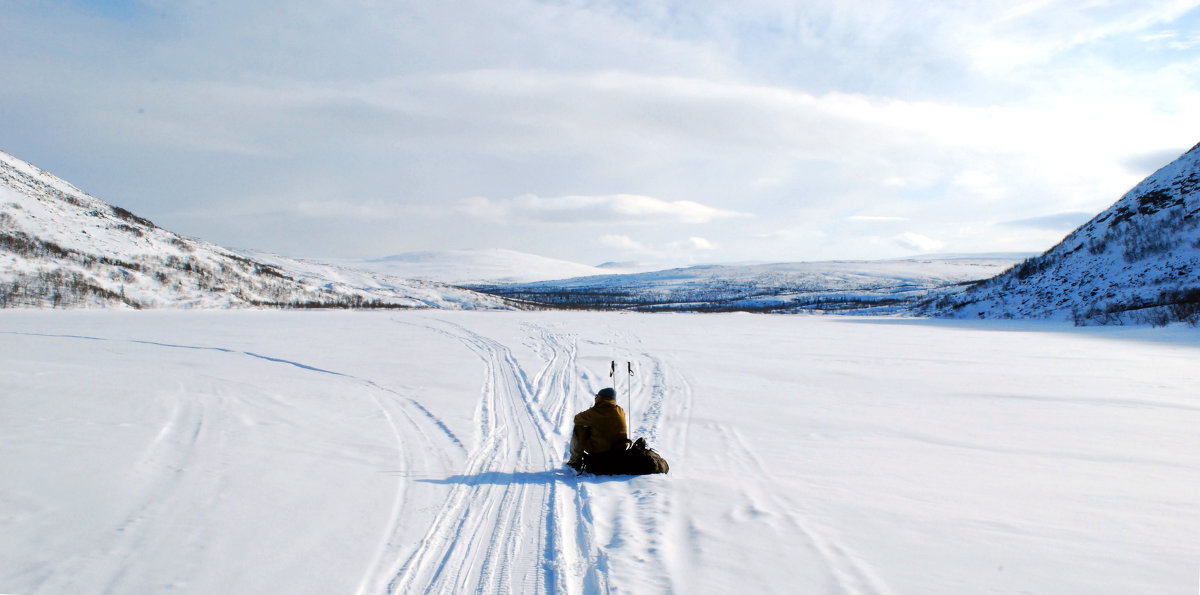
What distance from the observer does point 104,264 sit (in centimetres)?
6650

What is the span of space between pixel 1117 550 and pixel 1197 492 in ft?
7.54

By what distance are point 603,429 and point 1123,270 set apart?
42738 millimetres

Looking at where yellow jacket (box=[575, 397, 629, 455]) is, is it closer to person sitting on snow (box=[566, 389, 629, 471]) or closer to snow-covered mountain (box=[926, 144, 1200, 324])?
person sitting on snow (box=[566, 389, 629, 471])

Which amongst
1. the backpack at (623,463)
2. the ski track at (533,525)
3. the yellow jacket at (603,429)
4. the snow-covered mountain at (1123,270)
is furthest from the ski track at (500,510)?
the snow-covered mountain at (1123,270)

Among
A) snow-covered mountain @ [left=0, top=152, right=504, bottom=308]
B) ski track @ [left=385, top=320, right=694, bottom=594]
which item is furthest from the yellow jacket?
snow-covered mountain @ [left=0, top=152, right=504, bottom=308]

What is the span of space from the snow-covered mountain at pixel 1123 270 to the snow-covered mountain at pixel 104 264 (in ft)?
248

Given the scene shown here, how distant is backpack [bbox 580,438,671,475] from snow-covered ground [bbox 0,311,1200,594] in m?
0.17

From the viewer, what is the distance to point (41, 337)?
69.9 feet

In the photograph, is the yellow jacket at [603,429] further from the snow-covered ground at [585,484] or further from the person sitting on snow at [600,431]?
the snow-covered ground at [585,484]

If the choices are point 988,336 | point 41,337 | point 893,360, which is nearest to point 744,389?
point 893,360

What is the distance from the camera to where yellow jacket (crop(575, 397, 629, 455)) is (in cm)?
714

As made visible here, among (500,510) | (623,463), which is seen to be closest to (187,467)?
(500,510)

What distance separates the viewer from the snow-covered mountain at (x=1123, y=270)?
1254 inches

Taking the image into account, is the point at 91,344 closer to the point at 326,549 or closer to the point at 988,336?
the point at 326,549
